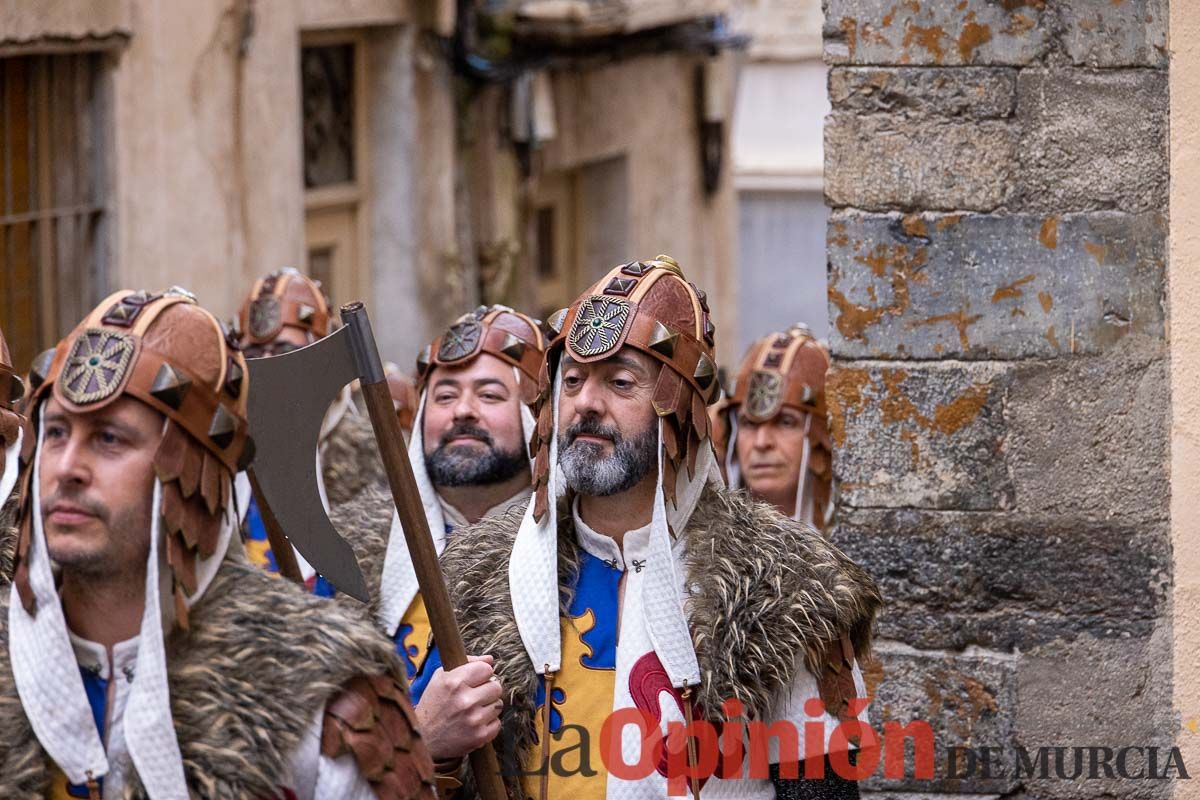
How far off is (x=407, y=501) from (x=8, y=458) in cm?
135

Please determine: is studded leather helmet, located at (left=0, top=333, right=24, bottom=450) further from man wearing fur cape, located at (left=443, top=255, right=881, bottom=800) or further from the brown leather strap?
the brown leather strap

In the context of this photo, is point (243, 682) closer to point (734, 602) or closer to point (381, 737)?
point (381, 737)

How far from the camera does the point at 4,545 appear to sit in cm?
427

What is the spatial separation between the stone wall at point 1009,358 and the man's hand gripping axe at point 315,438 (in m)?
1.43

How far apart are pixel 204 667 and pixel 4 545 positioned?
50.9 inches

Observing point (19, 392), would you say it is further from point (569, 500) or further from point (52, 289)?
point (52, 289)

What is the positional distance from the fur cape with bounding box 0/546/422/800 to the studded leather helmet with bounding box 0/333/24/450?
1189 mm

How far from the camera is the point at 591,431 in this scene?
3998mm

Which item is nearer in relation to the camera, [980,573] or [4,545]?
[4,545]

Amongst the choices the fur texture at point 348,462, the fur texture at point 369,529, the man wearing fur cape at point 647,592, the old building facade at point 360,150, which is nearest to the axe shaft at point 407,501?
the man wearing fur cape at point 647,592

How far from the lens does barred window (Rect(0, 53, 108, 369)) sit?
7.90 metres

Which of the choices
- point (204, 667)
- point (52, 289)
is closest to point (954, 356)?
point (204, 667)

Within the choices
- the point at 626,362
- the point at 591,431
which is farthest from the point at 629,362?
the point at 591,431

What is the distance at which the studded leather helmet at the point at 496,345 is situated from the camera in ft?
17.3
